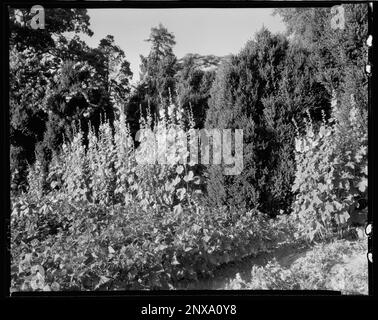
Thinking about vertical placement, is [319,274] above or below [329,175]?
below

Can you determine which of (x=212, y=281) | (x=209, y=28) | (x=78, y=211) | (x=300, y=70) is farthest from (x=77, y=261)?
(x=300, y=70)

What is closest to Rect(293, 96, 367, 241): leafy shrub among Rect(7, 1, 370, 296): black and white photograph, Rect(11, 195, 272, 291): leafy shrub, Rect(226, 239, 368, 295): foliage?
Rect(7, 1, 370, 296): black and white photograph

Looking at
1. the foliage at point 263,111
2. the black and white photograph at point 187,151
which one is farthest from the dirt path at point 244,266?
the foliage at point 263,111

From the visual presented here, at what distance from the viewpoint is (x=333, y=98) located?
3504mm

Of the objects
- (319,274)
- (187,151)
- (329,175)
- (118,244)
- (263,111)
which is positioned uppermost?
(263,111)

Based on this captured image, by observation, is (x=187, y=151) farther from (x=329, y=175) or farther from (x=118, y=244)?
(x=329, y=175)

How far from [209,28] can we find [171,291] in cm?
177

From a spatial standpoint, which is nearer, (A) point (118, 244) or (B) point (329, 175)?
(A) point (118, 244)

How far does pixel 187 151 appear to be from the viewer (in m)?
3.34

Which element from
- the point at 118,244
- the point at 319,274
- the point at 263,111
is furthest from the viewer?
the point at 263,111

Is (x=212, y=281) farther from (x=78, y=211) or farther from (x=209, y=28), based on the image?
(x=209, y=28)

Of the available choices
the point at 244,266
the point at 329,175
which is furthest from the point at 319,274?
the point at 329,175

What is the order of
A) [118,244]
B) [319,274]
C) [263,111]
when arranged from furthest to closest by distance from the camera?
[263,111], [118,244], [319,274]

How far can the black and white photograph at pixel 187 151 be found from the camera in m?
3.14
